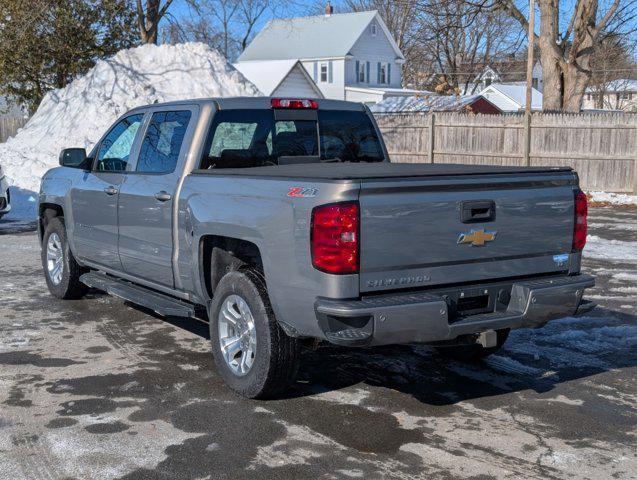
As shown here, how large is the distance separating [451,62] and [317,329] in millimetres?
62277

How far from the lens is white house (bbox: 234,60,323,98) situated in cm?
4328

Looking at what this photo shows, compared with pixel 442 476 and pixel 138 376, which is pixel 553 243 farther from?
pixel 138 376

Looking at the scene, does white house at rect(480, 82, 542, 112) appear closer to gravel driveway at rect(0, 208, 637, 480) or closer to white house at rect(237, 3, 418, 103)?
white house at rect(237, 3, 418, 103)

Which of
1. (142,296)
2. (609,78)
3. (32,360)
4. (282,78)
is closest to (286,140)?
(142,296)

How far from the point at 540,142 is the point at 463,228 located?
60.6 ft

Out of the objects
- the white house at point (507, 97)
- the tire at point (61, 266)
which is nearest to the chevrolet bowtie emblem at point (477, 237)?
the tire at point (61, 266)

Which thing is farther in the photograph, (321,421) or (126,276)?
(126,276)

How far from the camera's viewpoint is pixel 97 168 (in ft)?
25.0

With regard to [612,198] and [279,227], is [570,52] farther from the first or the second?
[279,227]

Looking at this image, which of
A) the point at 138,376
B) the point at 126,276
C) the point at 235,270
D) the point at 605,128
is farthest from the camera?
the point at 605,128

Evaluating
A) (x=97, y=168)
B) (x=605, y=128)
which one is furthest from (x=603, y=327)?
(x=605, y=128)

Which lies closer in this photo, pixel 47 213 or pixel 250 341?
pixel 250 341

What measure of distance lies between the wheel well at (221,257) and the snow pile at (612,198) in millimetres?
16273

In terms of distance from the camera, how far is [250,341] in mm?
5359
